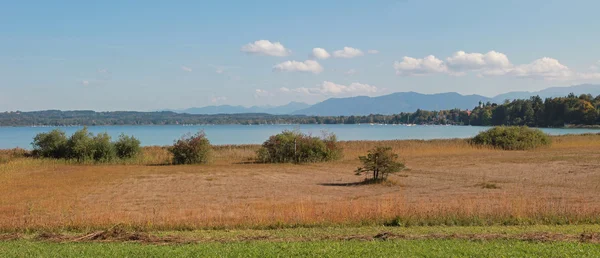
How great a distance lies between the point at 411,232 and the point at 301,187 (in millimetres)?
13210

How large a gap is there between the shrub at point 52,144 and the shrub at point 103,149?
2.89 metres

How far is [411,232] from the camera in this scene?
437 inches

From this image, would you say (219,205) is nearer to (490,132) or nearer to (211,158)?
(211,158)

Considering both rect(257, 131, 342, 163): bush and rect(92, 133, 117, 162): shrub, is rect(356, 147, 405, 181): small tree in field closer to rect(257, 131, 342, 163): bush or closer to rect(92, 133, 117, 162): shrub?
rect(257, 131, 342, 163): bush

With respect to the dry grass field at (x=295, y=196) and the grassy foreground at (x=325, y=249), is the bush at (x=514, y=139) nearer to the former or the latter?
the dry grass field at (x=295, y=196)

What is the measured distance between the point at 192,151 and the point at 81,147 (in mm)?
8835

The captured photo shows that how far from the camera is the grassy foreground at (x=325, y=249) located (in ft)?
28.2

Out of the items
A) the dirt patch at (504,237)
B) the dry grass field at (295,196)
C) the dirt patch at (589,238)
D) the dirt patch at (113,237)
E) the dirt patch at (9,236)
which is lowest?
the dry grass field at (295,196)

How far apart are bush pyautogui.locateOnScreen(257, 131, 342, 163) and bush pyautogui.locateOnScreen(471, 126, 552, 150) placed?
19.6m

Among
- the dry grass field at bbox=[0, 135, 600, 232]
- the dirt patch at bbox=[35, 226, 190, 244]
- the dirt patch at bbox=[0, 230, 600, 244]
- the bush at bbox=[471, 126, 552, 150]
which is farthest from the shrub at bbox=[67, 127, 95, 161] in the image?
the bush at bbox=[471, 126, 552, 150]

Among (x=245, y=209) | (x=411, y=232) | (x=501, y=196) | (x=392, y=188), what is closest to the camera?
(x=411, y=232)

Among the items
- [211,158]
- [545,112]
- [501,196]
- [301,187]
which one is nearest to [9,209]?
[301,187]

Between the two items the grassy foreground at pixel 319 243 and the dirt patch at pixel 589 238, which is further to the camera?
the dirt patch at pixel 589 238

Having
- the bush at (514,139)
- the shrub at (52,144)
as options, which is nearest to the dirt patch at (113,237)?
the shrub at (52,144)
